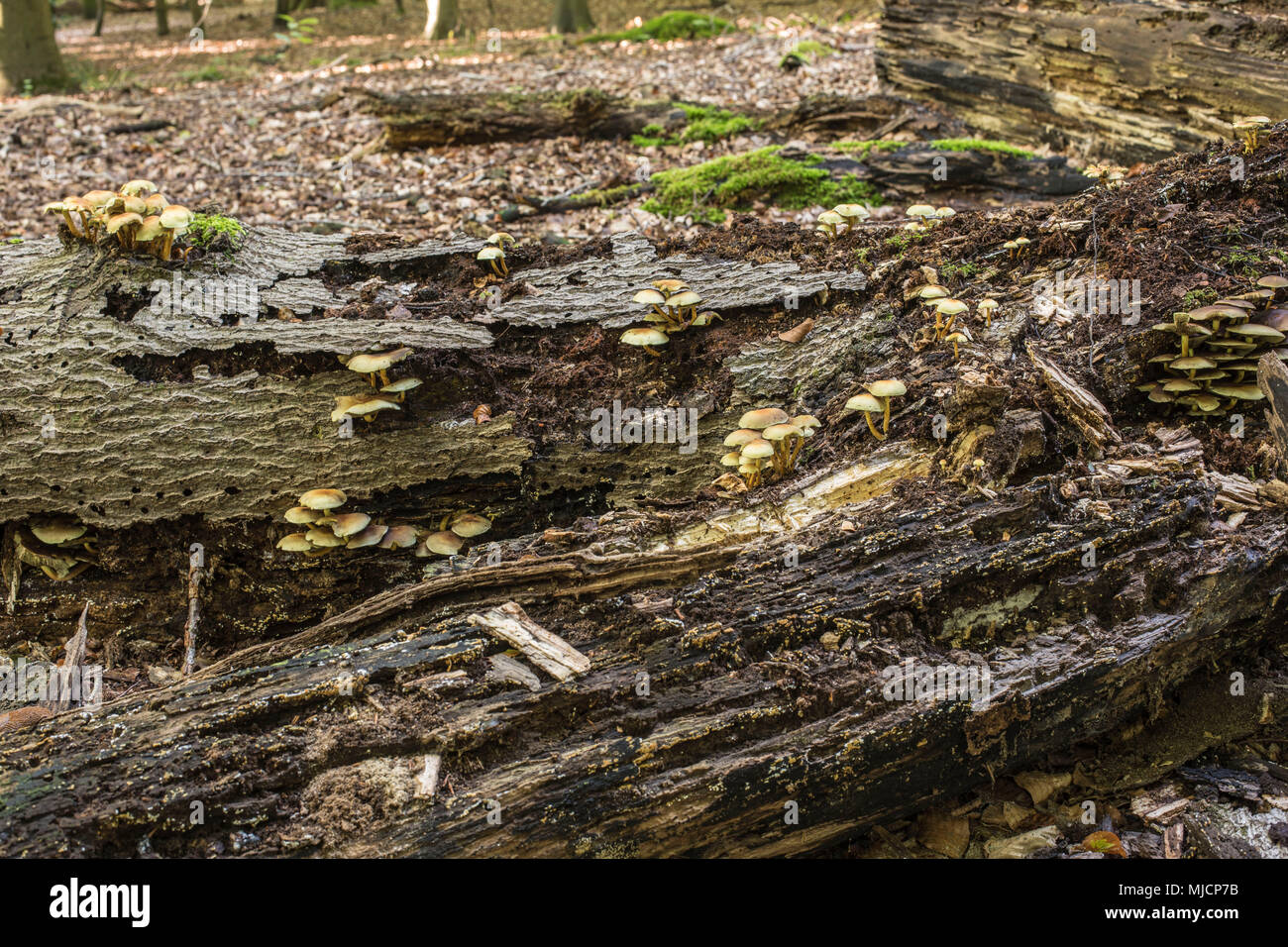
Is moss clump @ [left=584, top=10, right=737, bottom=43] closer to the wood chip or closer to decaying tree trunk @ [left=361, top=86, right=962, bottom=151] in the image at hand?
decaying tree trunk @ [left=361, top=86, right=962, bottom=151]

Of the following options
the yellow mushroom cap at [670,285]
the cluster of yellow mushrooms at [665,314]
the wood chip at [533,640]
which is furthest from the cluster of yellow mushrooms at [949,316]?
the wood chip at [533,640]

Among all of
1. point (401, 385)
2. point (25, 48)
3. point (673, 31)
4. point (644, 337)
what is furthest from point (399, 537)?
point (673, 31)

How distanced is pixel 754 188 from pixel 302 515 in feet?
19.4

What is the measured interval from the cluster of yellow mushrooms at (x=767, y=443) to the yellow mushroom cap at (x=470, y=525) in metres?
1.52

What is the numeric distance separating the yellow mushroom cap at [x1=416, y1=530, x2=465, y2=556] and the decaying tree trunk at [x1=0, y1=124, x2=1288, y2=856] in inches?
8.9

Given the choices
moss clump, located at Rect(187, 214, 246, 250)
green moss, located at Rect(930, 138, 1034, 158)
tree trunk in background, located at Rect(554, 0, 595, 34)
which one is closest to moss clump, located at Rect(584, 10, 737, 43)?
tree trunk in background, located at Rect(554, 0, 595, 34)

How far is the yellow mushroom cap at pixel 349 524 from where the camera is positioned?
4477 millimetres

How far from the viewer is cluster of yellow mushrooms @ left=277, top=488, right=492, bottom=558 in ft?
14.8

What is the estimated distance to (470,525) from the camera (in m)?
4.83

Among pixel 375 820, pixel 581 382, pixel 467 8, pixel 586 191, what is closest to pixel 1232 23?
pixel 586 191

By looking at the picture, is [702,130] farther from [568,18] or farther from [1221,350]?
[568,18]

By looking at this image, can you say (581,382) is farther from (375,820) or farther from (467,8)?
(467,8)

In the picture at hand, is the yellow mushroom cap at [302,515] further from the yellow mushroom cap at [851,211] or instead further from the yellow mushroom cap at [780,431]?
the yellow mushroom cap at [851,211]

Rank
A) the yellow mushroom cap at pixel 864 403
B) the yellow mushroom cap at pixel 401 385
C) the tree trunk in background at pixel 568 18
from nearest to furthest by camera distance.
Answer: the yellow mushroom cap at pixel 864 403 → the yellow mushroom cap at pixel 401 385 → the tree trunk in background at pixel 568 18
